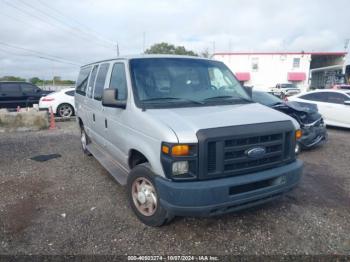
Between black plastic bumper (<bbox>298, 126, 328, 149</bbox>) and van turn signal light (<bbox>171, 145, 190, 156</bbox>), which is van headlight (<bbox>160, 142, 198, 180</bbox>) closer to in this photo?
van turn signal light (<bbox>171, 145, 190, 156</bbox>)

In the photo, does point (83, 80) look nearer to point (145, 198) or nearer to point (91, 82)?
point (91, 82)

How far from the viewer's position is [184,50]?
51.8 metres

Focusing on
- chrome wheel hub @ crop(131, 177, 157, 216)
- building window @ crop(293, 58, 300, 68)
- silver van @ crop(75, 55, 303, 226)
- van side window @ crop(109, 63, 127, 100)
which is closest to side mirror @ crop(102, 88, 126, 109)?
silver van @ crop(75, 55, 303, 226)

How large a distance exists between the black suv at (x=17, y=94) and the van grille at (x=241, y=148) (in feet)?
48.6

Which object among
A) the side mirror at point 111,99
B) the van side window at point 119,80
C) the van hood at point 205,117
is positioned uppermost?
the van side window at point 119,80

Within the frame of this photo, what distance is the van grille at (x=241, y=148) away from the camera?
8.97 ft

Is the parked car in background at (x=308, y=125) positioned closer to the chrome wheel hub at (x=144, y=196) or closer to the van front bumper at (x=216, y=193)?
the van front bumper at (x=216, y=193)

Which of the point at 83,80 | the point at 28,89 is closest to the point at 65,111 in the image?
the point at 28,89

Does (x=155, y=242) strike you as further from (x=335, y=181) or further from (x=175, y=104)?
(x=335, y=181)

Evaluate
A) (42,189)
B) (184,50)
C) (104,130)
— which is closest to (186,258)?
(104,130)

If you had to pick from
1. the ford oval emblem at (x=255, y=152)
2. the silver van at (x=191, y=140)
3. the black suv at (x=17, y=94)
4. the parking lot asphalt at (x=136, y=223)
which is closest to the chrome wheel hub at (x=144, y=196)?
the silver van at (x=191, y=140)

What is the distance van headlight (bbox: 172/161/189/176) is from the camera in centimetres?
273

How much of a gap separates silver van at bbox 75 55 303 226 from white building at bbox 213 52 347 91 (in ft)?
118

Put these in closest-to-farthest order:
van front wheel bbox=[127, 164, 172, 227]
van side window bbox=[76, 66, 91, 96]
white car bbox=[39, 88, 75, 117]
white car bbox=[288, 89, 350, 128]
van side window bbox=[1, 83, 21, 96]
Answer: van front wheel bbox=[127, 164, 172, 227]
van side window bbox=[76, 66, 91, 96]
white car bbox=[288, 89, 350, 128]
white car bbox=[39, 88, 75, 117]
van side window bbox=[1, 83, 21, 96]
